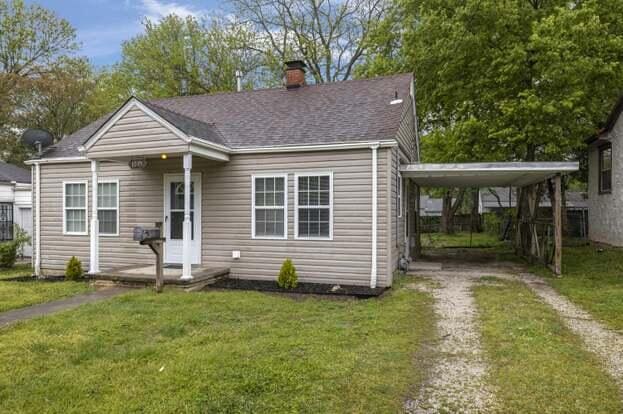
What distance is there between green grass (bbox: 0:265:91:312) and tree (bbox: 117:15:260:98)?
16.9 meters

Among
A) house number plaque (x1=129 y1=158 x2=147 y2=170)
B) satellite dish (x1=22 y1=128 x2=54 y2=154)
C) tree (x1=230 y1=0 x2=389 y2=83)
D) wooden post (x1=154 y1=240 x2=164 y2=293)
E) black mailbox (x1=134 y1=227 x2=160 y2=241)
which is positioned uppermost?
tree (x1=230 y1=0 x2=389 y2=83)

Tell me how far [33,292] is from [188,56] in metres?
19.1

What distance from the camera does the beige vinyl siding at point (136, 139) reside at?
26.2 feet

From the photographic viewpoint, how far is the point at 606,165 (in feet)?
45.3

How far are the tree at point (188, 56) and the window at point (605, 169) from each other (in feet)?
57.5

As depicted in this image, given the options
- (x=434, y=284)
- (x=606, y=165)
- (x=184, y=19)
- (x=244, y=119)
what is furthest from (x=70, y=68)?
(x=606, y=165)

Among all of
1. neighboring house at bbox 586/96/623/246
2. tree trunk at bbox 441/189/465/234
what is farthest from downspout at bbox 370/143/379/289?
tree trunk at bbox 441/189/465/234

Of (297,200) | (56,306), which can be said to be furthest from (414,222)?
(56,306)

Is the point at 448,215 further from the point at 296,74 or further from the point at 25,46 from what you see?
the point at 25,46

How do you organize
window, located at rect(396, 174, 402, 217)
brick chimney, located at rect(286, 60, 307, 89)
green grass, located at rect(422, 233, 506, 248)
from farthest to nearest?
green grass, located at rect(422, 233, 506, 248)
brick chimney, located at rect(286, 60, 307, 89)
window, located at rect(396, 174, 402, 217)

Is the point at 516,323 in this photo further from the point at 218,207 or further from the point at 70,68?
the point at 70,68

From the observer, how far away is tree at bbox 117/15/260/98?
23719 millimetres

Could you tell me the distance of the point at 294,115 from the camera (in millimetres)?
9922

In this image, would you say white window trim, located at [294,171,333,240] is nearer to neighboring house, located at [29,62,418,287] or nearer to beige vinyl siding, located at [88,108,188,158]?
neighboring house, located at [29,62,418,287]
